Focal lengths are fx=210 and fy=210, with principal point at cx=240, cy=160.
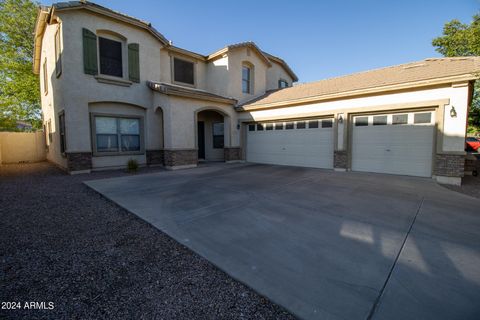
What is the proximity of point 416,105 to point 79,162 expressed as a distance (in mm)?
13964

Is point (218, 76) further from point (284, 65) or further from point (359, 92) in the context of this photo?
point (359, 92)

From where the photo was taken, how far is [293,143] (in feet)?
37.7

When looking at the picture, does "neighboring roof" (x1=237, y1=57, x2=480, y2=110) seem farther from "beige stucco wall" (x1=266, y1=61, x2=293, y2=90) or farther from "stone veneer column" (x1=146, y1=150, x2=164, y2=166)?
"beige stucco wall" (x1=266, y1=61, x2=293, y2=90)

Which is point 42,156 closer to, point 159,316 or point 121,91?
point 121,91

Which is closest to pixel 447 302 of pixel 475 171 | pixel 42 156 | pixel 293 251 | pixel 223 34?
pixel 293 251

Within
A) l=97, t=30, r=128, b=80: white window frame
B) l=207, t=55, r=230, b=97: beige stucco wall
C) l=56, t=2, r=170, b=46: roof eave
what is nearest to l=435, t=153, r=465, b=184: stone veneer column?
l=207, t=55, r=230, b=97: beige stucco wall

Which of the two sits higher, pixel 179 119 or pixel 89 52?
pixel 89 52

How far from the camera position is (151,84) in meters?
10.9

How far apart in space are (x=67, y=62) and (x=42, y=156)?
31.6 feet

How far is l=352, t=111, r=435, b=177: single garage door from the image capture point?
789cm


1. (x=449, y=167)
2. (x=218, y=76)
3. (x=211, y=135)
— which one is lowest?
(x=449, y=167)

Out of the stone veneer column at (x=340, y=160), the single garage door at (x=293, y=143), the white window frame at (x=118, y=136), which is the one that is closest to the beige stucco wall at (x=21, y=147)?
the white window frame at (x=118, y=136)

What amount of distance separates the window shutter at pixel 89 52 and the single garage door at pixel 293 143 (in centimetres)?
859

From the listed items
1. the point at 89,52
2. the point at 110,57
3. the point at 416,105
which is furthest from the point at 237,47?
the point at 416,105
